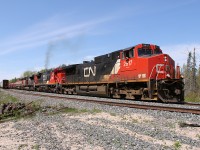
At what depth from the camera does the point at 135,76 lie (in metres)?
18.0

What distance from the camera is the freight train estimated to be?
1659cm

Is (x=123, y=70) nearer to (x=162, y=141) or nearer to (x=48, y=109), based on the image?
(x=48, y=109)

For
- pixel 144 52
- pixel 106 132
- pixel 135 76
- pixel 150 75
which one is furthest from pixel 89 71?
pixel 106 132

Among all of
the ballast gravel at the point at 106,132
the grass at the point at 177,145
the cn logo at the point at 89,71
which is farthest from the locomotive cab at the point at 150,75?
the grass at the point at 177,145

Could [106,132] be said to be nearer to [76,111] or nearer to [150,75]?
[76,111]

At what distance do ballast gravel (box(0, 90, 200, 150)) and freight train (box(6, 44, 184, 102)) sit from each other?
5.48 m

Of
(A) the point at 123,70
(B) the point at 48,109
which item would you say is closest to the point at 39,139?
(B) the point at 48,109

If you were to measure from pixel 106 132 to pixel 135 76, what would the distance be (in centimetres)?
1007

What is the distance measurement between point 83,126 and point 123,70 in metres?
10.5

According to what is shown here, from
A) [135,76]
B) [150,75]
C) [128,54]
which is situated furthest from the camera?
[128,54]

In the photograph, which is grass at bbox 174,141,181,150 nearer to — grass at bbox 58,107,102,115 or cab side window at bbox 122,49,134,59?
→ grass at bbox 58,107,102,115

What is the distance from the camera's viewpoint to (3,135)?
904 cm

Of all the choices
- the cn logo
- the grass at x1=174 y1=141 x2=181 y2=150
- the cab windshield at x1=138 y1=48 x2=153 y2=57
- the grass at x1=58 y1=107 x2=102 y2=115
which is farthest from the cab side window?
the grass at x1=174 y1=141 x2=181 y2=150

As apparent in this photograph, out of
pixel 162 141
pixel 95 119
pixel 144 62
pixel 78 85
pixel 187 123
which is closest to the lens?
pixel 162 141
